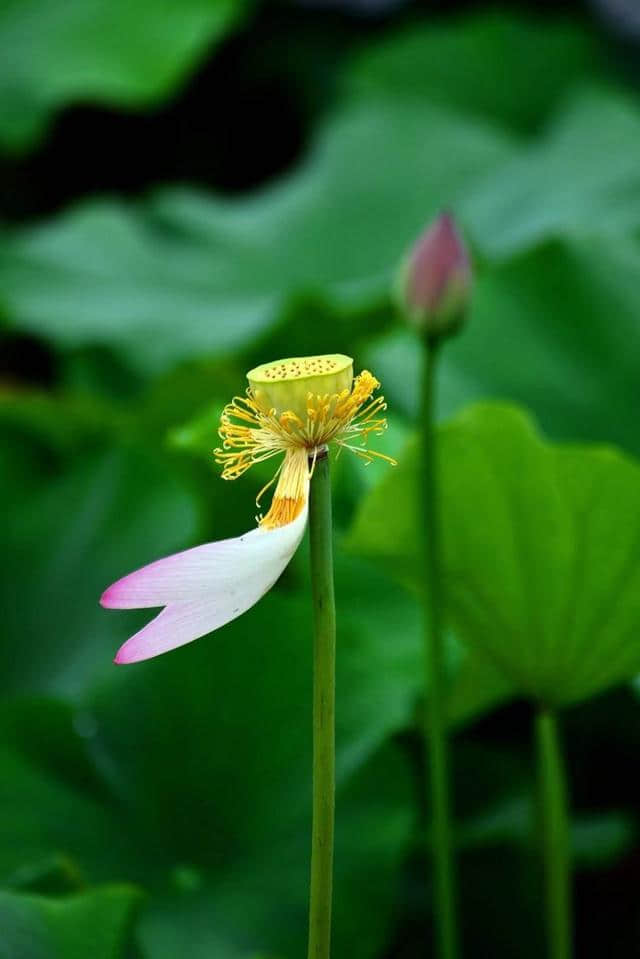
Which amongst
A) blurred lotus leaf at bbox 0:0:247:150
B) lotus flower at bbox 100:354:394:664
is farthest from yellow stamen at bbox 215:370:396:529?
blurred lotus leaf at bbox 0:0:247:150

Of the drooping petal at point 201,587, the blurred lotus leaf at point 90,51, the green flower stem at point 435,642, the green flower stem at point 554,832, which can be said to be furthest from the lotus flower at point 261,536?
the blurred lotus leaf at point 90,51

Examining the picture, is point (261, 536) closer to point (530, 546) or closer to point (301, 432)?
point (301, 432)

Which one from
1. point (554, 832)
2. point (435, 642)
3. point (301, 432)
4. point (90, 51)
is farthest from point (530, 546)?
point (90, 51)

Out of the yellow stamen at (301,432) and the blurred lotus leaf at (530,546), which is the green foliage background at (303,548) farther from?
the yellow stamen at (301,432)

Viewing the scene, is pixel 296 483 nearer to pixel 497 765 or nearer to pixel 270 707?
pixel 270 707

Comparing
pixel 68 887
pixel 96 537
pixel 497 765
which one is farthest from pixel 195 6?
pixel 68 887

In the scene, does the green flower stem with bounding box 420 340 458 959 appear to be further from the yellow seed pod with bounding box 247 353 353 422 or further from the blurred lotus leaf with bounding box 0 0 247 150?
the blurred lotus leaf with bounding box 0 0 247 150
